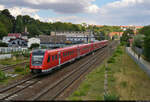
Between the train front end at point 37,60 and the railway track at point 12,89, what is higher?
the train front end at point 37,60

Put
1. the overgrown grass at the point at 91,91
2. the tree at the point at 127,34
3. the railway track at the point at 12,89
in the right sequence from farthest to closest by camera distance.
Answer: the tree at the point at 127,34, the railway track at the point at 12,89, the overgrown grass at the point at 91,91

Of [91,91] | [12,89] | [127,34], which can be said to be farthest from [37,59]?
[127,34]

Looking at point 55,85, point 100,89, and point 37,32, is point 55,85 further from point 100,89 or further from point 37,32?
point 37,32

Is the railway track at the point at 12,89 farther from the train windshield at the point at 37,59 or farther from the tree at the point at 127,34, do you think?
the tree at the point at 127,34

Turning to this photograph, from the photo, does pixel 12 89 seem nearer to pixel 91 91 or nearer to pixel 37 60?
pixel 37 60

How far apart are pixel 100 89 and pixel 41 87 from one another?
5209mm

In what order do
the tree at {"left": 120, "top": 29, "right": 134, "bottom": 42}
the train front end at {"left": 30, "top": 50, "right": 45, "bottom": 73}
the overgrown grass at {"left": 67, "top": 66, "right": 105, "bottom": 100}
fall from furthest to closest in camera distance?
the tree at {"left": 120, "top": 29, "right": 134, "bottom": 42} → the train front end at {"left": 30, "top": 50, "right": 45, "bottom": 73} → the overgrown grass at {"left": 67, "top": 66, "right": 105, "bottom": 100}

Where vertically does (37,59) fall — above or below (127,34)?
below

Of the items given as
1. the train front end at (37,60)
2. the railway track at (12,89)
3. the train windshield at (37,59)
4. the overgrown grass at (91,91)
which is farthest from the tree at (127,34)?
the railway track at (12,89)

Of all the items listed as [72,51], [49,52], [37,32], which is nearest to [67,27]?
[37,32]

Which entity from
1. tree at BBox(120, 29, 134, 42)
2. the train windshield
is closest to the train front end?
the train windshield

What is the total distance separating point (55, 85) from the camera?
57.6ft

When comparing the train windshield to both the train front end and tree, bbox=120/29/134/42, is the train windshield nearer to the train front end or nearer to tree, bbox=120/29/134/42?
the train front end

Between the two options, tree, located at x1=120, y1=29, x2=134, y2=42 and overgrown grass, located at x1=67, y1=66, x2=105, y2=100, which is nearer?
overgrown grass, located at x1=67, y1=66, x2=105, y2=100
